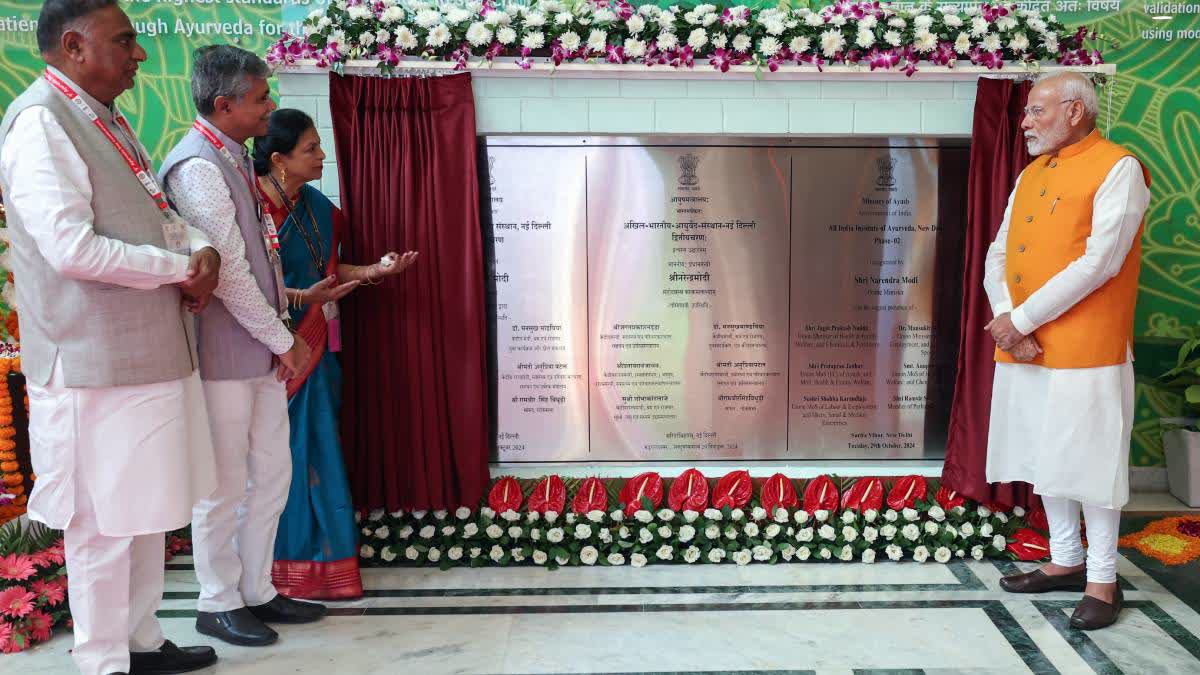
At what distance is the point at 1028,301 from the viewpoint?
116 inches

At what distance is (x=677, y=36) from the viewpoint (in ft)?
11.3

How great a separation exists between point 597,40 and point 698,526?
201 cm

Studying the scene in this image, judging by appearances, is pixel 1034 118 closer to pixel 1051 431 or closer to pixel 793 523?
pixel 1051 431

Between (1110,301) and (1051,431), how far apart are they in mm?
474

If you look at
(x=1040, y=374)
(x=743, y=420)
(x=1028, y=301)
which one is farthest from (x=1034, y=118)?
(x=743, y=420)

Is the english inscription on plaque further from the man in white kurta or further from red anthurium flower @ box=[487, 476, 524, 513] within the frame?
the man in white kurta

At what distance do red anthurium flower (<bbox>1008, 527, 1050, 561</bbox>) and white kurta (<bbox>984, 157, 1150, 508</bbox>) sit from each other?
575 mm

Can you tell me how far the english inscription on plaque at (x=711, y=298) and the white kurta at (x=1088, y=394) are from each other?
725mm

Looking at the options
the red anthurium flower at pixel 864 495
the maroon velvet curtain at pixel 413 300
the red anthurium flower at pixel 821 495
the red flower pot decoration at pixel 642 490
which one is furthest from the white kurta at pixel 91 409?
the red anthurium flower at pixel 864 495

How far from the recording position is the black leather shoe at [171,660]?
2.57 m

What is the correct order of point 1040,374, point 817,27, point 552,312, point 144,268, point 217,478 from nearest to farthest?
point 144,268 < point 217,478 < point 1040,374 < point 817,27 < point 552,312

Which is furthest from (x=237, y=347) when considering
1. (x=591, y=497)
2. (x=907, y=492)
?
(x=907, y=492)

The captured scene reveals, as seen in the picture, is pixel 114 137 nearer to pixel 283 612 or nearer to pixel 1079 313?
pixel 283 612

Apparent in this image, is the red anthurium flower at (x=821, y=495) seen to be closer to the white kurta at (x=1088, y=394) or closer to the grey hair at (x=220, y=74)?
the white kurta at (x=1088, y=394)
